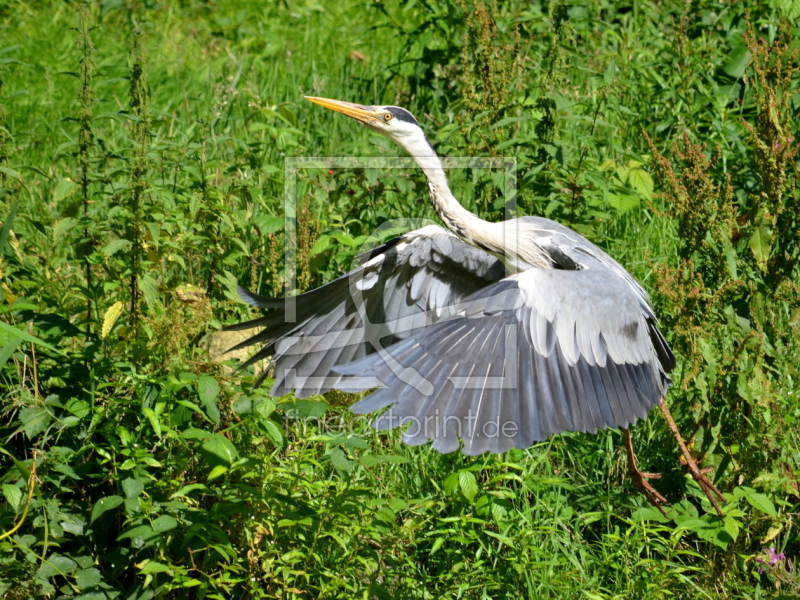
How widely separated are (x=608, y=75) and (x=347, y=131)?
213 cm

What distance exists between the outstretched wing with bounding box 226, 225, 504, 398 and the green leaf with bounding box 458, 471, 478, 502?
3.05 feet

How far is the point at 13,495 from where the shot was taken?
111 inches

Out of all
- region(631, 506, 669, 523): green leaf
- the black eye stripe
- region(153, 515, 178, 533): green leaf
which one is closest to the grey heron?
the black eye stripe

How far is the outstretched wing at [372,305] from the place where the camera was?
12.9 feet

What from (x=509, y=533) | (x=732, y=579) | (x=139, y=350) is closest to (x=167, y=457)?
(x=139, y=350)

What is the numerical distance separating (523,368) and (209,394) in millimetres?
1108

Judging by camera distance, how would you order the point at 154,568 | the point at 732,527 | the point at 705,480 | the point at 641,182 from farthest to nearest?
1. the point at 641,182
2. the point at 705,480
3. the point at 732,527
4. the point at 154,568

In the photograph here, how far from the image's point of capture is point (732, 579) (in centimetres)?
332

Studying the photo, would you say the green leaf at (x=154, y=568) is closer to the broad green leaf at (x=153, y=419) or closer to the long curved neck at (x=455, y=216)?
the broad green leaf at (x=153, y=419)

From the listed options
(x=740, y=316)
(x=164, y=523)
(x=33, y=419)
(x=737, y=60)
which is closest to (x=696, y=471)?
(x=740, y=316)

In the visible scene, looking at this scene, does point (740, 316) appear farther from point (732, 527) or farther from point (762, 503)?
point (732, 527)

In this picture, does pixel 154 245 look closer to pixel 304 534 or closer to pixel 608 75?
pixel 304 534

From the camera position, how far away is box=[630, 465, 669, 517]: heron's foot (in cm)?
359

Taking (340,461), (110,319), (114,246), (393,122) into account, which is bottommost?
(340,461)
